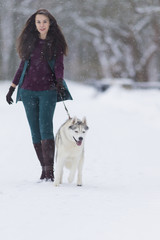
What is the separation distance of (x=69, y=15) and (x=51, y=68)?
123 feet

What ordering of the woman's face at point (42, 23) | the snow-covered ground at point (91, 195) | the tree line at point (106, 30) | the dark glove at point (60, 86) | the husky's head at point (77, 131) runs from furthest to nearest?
the tree line at point (106, 30) → the woman's face at point (42, 23) → the dark glove at point (60, 86) → the husky's head at point (77, 131) → the snow-covered ground at point (91, 195)

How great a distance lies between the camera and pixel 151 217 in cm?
450

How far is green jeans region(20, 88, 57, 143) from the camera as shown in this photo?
6180 mm

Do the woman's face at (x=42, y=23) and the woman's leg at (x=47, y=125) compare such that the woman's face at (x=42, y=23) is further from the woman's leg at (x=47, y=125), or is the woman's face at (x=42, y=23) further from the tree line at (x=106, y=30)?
the tree line at (x=106, y=30)

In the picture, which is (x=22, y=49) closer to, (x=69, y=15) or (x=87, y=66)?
(x=69, y=15)

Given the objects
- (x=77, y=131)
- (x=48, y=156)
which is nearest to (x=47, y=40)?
(x=77, y=131)

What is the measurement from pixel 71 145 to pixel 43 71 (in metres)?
0.90

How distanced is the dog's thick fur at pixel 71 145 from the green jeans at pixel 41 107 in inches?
7.4

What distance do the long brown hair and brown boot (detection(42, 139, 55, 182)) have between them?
0.97 meters

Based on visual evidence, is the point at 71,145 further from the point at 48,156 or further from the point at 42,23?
the point at 42,23

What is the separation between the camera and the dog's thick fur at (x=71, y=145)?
5.91 meters

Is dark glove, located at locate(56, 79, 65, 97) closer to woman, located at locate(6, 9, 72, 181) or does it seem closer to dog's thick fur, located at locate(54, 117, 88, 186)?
woman, located at locate(6, 9, 72, 181)

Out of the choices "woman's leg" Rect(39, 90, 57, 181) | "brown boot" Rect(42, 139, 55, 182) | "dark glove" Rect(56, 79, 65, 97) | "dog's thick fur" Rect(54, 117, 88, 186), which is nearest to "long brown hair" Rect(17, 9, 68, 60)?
"dark glove" Rect(56, 79, 65, 97)

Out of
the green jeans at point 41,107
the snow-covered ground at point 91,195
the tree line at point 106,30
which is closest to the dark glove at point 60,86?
the green jeans at point 41,107
